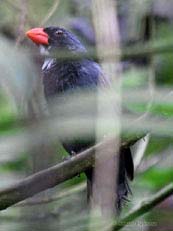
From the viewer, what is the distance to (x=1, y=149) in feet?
3.23

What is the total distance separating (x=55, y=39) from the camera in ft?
10.7

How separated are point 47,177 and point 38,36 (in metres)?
1.76

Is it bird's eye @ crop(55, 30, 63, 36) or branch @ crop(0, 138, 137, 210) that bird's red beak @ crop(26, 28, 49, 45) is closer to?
bird's eye @ crop(55, 30, 63, 36)

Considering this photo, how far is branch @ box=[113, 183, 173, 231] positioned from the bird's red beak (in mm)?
1900

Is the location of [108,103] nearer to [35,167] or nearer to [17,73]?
[17,73]

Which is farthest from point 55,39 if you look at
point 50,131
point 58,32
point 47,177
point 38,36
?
point 50,131

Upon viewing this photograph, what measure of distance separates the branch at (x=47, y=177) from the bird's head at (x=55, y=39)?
5.40 feet

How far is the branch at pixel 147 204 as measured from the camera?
1.05 meters

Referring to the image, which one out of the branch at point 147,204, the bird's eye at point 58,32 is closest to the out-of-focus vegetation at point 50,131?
the branch at point 147,204

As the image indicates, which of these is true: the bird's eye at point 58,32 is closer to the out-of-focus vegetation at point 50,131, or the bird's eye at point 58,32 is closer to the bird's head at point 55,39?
the bird's head at point 55,39

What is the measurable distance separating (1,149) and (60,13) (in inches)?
97.0

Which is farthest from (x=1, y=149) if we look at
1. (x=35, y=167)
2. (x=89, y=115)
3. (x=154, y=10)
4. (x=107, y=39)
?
(x=154, y=10)

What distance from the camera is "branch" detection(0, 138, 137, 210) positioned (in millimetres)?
1356

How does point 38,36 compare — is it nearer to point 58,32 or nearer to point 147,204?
point 58,32
